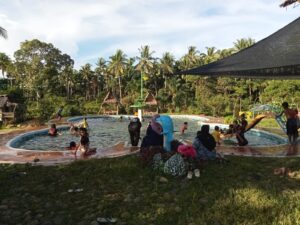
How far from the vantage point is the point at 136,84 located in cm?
4456

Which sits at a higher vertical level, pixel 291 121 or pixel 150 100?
pixel 150 100

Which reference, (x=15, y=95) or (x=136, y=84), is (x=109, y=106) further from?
(x=15, y=95)

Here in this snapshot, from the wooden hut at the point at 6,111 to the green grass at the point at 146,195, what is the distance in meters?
16.1

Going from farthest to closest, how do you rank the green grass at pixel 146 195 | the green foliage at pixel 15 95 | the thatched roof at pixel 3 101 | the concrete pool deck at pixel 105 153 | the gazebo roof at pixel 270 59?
1. the green foliage at pixel 15 95
2. the thatched roof at pixel 3 101
3. the concrete pool deck at pixel 105 153
4. the gazebo roof at pixel 270 59
5. the green grass at pixel 146 195

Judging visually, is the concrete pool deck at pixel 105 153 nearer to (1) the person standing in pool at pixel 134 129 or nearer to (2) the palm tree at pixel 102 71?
(1) the person standing in pool at pixel 134 129

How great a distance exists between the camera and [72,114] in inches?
1284

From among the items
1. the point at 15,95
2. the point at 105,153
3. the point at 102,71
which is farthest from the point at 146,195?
the point at 102,71

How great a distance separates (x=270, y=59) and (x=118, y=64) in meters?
39.8

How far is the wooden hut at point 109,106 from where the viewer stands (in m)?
37.5

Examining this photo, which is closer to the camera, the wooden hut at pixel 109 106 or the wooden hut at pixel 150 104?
the wooden hut at pixel 109 106

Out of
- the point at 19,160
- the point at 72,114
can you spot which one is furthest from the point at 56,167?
the point at 72,114

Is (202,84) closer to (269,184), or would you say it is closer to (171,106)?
(171,106)

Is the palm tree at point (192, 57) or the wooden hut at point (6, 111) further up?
the palm tree at point (192, 57)

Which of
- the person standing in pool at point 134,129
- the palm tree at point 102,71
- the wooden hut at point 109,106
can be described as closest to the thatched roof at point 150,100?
the wooden hut at point 109,106
